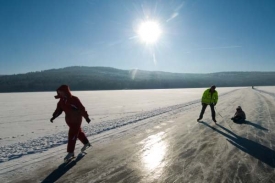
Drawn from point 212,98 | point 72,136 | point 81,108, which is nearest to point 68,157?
point 72,136

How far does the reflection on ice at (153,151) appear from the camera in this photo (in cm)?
527

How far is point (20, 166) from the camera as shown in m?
5.29

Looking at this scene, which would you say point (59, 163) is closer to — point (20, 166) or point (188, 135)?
point (20, 166)

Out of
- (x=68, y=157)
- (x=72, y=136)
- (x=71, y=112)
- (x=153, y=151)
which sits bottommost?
(x=153, y=151)

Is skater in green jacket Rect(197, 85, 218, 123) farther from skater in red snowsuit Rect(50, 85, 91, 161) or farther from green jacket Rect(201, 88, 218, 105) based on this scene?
skater in red snowsuit Rect(50, 85, 91, 161)

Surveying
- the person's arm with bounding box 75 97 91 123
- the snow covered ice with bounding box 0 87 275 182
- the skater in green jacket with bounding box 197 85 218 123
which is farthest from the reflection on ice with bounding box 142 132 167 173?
the skater in green jacket with bounding box 197 85 218 123

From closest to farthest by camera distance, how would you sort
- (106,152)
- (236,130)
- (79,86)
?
(106,152) < (236,130) < (79,86)

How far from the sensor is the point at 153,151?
636cm

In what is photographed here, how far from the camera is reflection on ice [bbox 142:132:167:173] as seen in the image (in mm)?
5270

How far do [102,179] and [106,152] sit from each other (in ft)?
6.25

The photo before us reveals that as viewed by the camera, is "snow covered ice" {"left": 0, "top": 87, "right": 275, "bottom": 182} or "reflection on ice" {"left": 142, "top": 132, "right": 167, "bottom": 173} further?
"reflection on ice" {"left": 142, "top": 132, "right": 167, "bottom": 173}

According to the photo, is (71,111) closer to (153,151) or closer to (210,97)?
(153,151)

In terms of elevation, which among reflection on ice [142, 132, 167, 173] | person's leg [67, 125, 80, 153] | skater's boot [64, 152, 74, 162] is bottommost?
reflection on ice [142, 132, 167, 173]

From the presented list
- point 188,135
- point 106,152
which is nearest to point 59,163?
point 106,152
